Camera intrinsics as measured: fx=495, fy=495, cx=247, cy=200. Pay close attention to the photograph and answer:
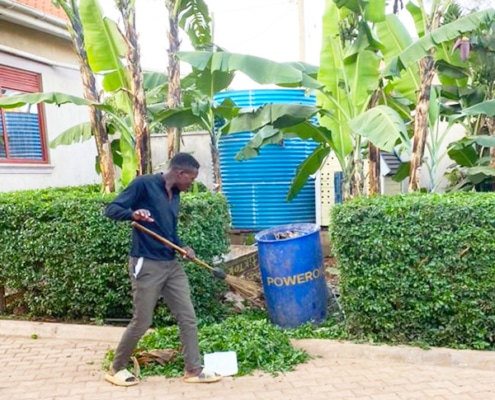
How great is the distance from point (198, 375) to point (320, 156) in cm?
364

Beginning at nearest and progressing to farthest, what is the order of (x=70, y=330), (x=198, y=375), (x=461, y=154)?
(x=198, y=375), (x=70, y=330), (x=461, y=154)

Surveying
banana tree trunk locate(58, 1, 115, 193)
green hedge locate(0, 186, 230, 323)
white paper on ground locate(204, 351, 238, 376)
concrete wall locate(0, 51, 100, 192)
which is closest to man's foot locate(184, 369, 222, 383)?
white paper on ground locate(204, 351, 238, 376)

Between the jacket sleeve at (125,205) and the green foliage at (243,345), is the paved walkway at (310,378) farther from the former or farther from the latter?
the jacket sleeve at (125,205)

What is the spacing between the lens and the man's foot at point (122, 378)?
4121 millimetres

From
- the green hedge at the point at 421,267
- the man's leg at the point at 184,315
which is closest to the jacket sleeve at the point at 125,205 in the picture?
the man's leg at the point at 184,315

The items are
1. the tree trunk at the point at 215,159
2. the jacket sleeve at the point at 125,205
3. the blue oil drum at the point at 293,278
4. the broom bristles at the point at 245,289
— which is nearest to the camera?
the jacket sleeve at the point at 125,205

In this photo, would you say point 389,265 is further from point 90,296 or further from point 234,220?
point 234,220

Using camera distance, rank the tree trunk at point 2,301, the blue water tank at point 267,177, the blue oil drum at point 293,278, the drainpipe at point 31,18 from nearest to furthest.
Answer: the blue oil drum at point 293,278 < the tree trunk at point 2,301 < the drainpipe at point 31,18 < the blue water tank at point 267,177

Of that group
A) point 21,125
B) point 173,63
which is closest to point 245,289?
point 173,63

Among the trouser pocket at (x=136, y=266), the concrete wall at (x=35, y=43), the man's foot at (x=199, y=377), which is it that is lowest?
the man's foot at (x=199, y=377)

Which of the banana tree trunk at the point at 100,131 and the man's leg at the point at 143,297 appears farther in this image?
the banana tree trunk at the point at 100,131

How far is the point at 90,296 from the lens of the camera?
5.56 metres

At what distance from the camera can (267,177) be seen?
923cm

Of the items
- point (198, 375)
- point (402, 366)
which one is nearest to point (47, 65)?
point (198, 375)
